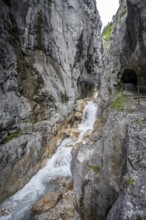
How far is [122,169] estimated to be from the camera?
741 cm

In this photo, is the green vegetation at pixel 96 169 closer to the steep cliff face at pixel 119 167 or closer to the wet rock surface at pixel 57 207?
the steep cliff face at pixel 119 167

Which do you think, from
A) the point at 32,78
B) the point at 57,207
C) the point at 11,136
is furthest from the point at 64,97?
the point at 57,207

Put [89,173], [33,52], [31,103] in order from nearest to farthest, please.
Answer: [89,173] → [31,103] → [33,52]

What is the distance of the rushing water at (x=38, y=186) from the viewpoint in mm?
13320

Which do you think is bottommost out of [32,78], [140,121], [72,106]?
[72,106]

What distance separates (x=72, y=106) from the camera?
28703 mm

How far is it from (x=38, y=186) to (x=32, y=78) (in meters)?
11.9

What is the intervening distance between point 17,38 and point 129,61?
12.9 meters

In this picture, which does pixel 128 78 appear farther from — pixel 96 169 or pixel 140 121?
pixel 96 169

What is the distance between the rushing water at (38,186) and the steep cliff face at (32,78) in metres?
0.73

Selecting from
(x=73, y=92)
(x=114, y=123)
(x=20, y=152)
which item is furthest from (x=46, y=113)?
(x=114, y=123)

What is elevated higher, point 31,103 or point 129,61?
point 129,61

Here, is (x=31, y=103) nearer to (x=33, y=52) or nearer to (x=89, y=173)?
(x=33, y=52)

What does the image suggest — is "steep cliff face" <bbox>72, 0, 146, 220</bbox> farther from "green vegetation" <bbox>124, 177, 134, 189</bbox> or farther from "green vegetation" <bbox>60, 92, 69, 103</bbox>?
"green vegetation" <bbox>60, 92, 69, 103</bbox>
